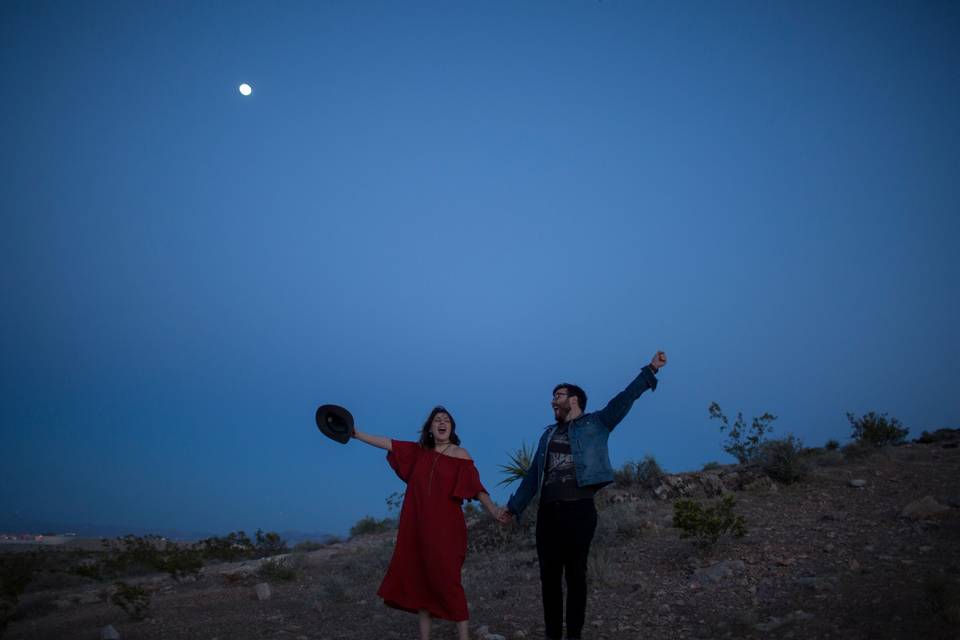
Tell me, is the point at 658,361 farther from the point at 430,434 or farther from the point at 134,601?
the point at 134,601

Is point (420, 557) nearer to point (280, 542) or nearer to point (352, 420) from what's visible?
point (352, 420)

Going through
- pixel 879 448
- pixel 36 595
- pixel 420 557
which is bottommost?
pixel 36 595

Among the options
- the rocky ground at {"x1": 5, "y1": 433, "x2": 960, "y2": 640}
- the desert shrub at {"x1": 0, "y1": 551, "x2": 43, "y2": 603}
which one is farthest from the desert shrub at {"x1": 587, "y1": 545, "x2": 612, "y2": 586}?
the desert shrub at {"x1": 0, "y1": 551, "x2": 43, "y2": 603}

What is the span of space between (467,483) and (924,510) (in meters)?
7.60

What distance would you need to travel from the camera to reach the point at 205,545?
16797 mm

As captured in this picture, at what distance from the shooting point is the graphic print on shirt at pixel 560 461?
5.29 metres

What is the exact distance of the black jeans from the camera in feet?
16.4

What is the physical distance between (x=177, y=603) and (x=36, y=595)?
530cm

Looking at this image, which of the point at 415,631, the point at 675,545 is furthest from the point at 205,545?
the point at 675,545

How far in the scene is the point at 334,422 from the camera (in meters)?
5.89

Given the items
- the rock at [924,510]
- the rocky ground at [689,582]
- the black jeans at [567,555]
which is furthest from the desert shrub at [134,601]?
the rock at [924,510]

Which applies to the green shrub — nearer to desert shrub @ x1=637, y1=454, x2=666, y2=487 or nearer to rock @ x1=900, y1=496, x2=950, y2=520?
desert shrub @ x1=637, y1=454, x2=666, y2=487

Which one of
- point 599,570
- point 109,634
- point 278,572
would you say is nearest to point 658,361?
point 599,570

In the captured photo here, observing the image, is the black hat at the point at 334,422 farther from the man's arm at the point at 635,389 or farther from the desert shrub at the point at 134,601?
the desert shrub at the point at 134,601
